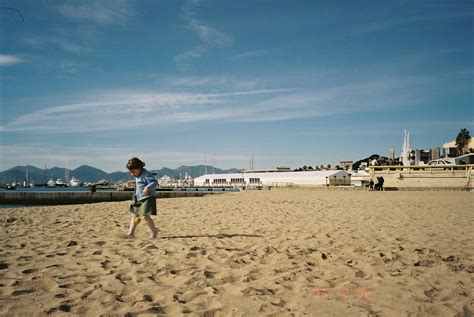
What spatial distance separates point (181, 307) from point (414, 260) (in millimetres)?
4217

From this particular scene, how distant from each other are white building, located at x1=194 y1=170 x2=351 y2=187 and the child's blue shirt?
7049 cm

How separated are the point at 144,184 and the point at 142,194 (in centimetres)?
23

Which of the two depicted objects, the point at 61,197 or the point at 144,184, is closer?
the point at 144,184

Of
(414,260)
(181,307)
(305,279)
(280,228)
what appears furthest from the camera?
(280,228)

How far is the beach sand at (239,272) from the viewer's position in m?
3.62

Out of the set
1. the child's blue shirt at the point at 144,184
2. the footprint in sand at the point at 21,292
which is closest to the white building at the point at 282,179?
the child's blue shirt at the point at 144,184

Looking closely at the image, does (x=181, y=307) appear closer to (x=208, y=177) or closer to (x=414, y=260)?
(x=414, y=260)

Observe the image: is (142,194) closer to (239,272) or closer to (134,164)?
(134,164)

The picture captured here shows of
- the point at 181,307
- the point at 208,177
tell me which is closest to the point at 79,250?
the point at 181,307

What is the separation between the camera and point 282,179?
327 feet

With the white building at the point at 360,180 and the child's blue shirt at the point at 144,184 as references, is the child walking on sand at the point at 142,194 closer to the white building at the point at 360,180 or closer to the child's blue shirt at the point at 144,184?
the child's blue shirt at the point at 144,184

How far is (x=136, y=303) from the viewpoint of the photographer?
366 centimetres

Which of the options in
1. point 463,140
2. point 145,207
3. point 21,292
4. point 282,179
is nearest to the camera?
point 21,292

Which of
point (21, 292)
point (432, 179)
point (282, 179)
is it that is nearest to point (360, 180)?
point (282, 179)
